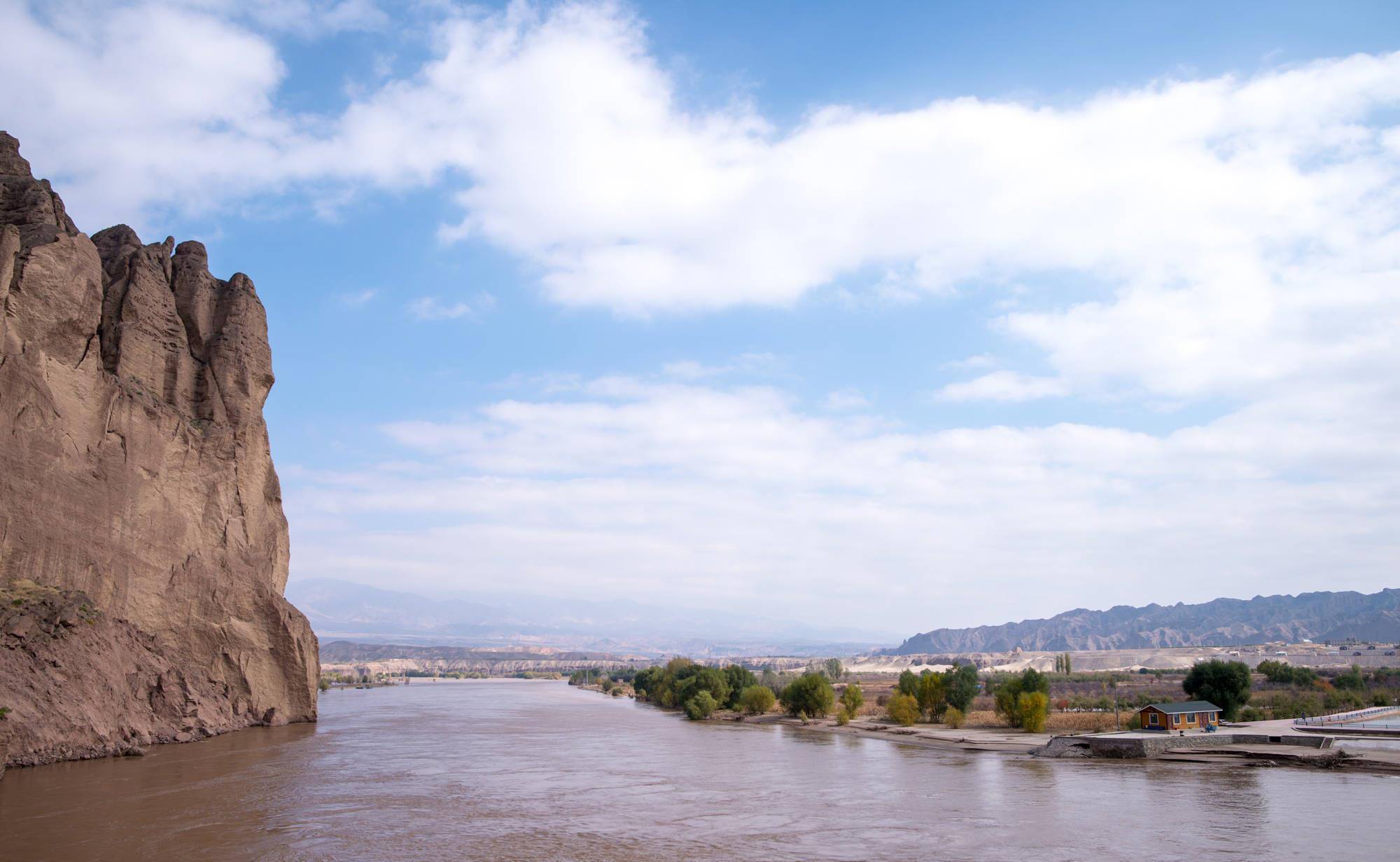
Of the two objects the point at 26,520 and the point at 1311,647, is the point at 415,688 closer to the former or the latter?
the point at 26,520

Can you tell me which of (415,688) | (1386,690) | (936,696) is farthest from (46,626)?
(415,688)

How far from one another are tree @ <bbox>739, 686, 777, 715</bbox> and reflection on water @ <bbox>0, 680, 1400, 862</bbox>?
3154 cm

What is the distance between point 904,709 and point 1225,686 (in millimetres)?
21750

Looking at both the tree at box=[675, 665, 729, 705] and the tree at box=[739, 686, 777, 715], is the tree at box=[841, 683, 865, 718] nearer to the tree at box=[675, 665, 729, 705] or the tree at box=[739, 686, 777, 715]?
the tree at box=[739, 686, 777, 715]

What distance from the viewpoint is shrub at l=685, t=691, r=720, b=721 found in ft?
257

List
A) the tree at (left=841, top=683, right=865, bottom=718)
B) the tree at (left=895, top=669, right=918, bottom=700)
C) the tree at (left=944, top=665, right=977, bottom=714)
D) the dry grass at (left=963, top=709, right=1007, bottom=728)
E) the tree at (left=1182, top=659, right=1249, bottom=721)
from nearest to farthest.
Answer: the tree at (left=1182, top=659, right=1249, bottom=721), the dry grass at (left=963, top=709, right=1007, bottom=728), the tree at (left=944, top=665, right=977, bottom=714), the tree at (left=895, top=669, right=918, bottom=700), the tree at (left=841, top=683, right=865, bottom=718)

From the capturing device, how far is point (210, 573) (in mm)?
47938

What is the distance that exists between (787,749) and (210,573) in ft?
112

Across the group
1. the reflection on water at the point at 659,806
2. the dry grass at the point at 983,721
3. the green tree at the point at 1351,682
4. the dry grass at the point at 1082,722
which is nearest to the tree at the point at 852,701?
the dry grass at the point at 983,721

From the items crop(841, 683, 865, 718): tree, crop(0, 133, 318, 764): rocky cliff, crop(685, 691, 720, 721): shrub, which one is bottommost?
crop(685, 691, 720, 721): shrub

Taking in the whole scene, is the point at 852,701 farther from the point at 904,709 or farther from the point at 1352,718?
the point at 1352,718

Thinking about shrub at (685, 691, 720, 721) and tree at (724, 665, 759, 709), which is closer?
shrub at (685, 691, 720, 721)

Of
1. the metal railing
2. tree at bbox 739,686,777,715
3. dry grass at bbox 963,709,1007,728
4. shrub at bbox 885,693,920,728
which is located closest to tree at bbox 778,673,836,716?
tree at bbox 739,686,777,715

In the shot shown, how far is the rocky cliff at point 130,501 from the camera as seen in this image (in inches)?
1405
